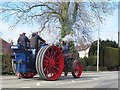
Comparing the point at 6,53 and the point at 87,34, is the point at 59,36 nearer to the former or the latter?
the point at 87,34

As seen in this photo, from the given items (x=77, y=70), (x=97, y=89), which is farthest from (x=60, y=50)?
(x=97, y=89)

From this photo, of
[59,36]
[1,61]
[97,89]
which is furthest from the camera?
[59,36]

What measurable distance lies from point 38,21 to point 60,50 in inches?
864

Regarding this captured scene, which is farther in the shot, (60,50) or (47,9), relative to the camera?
(47,9)

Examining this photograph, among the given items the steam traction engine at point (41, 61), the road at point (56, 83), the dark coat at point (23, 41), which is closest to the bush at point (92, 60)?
the road at point (56, 83)

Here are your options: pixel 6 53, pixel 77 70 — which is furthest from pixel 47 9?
pixel 77 70

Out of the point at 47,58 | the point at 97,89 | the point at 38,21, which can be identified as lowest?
the point at 97,89

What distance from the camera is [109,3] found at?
36.0 metres

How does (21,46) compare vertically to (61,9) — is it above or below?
below

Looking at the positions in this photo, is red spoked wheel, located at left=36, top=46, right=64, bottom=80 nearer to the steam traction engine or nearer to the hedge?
the steam traction engine

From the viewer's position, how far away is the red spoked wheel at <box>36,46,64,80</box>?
14.7 meters

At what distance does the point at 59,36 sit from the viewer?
117ft

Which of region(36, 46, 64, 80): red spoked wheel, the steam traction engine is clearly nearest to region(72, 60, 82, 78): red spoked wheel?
the steam traction engine

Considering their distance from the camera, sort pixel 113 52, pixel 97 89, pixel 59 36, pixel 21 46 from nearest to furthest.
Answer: pixel 97 89 → pixel 21 46 → pixel 59 36 → pixel 113 52
